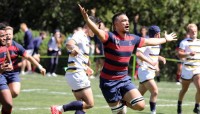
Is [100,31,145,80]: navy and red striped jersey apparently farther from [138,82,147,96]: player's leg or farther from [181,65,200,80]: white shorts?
[181,65,200,80]: white shorts

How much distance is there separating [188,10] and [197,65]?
757 inches

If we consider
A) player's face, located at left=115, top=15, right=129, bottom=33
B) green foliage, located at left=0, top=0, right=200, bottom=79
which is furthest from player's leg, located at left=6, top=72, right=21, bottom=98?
green foliage, located at left=0, top=0, right=200, bottom=79

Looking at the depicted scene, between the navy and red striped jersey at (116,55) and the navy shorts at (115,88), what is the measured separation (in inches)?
3.3

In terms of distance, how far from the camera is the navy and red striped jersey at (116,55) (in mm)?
10891

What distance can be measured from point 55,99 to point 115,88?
7.69 meters

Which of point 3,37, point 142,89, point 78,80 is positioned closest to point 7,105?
point 3,37

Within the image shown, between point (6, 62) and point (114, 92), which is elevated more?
point (6, 62)

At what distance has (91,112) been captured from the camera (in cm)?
1520

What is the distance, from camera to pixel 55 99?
1850cm

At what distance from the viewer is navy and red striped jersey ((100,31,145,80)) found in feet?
35.7

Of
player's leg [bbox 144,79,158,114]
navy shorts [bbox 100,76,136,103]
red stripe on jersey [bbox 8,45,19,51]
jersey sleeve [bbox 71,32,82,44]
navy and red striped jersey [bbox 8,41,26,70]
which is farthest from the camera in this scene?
player's leg [bbox 144,79,158,114]

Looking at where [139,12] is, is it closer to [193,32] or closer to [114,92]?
[193,32]

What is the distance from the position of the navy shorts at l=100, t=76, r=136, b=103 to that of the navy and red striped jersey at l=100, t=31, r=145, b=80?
0.08 m

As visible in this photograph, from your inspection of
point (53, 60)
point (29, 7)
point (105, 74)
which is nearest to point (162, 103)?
point (105, 74)
